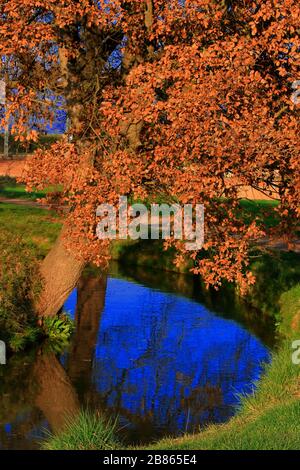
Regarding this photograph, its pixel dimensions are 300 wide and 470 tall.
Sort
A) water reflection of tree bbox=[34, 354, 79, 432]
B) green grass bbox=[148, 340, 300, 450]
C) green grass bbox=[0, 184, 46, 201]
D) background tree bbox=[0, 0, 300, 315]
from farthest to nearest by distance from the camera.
Answer: green grass bbox=[0, 184, 46, 201], water reflection of tree bbox=[34, 354, 79, 432], background tree bbox=[0, 0, 300, 315], green grass bbox=[148, 340, 300, 450]

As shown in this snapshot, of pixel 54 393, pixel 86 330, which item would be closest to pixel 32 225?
pixel 86 330

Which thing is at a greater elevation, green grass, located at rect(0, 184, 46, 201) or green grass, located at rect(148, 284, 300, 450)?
green grass, located at rect(0, 184, 46, 201)

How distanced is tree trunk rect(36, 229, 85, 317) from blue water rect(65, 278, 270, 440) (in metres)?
1.65

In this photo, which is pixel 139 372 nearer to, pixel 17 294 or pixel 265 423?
pixel 17 294

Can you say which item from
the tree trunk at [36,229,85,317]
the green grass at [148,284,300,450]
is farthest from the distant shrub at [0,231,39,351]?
the green grass at [148,284,300,450]

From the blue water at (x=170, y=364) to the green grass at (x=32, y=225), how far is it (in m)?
10.4

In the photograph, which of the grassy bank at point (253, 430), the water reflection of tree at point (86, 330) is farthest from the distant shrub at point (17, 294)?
the grassy bank at point (253, 430)

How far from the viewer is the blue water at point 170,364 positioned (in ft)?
55.0

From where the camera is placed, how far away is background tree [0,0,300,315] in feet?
49.3

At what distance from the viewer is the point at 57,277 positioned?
837 inches

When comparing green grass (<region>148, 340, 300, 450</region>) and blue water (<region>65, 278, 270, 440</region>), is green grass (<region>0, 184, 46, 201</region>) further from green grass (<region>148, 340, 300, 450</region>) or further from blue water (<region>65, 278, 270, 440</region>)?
green grass (<region>148, 340, 300, 450</region>)

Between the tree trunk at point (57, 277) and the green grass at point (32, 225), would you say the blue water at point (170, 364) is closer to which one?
the tree trunk at point (57, 277)

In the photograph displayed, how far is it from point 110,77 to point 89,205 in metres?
4.03
